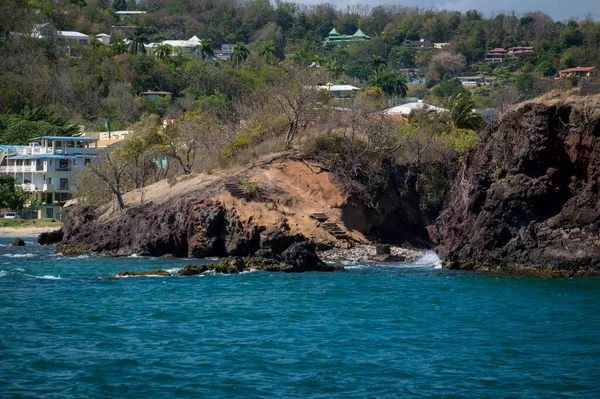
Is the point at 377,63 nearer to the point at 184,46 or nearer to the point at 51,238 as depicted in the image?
the point at 184,46

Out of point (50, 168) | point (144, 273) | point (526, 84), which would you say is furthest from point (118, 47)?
point (144, 273)

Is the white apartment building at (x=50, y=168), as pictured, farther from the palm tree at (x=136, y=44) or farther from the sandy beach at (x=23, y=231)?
the palm tree at (x=136, y=44)

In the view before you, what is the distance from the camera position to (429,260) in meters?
43.3

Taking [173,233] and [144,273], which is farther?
[173,233]

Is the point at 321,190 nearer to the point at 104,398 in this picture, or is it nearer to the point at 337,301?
the point at 337,301

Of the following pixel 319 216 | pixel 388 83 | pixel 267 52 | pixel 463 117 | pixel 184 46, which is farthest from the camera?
pixel 184 46

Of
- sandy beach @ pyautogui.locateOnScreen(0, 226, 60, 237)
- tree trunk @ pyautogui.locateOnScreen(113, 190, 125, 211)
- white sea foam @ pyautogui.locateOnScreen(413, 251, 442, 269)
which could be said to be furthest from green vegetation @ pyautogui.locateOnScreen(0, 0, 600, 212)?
sandy beach @ pyautogui.locateOnScreen(0, 226, 60, 237)

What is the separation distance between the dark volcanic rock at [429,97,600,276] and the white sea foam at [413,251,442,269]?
2341 millimetres

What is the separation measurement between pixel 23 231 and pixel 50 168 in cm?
1427

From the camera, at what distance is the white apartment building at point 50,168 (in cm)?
8700

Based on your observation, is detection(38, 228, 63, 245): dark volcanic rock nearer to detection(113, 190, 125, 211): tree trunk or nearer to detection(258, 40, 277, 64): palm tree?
detection(113, 190, 125, 211): tree trunk

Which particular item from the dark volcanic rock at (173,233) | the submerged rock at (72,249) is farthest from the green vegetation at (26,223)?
the submerged rock at (72,249)

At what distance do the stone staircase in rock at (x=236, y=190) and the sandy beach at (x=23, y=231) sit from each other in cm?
2977

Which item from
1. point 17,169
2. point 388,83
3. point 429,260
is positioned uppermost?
point 388,83
